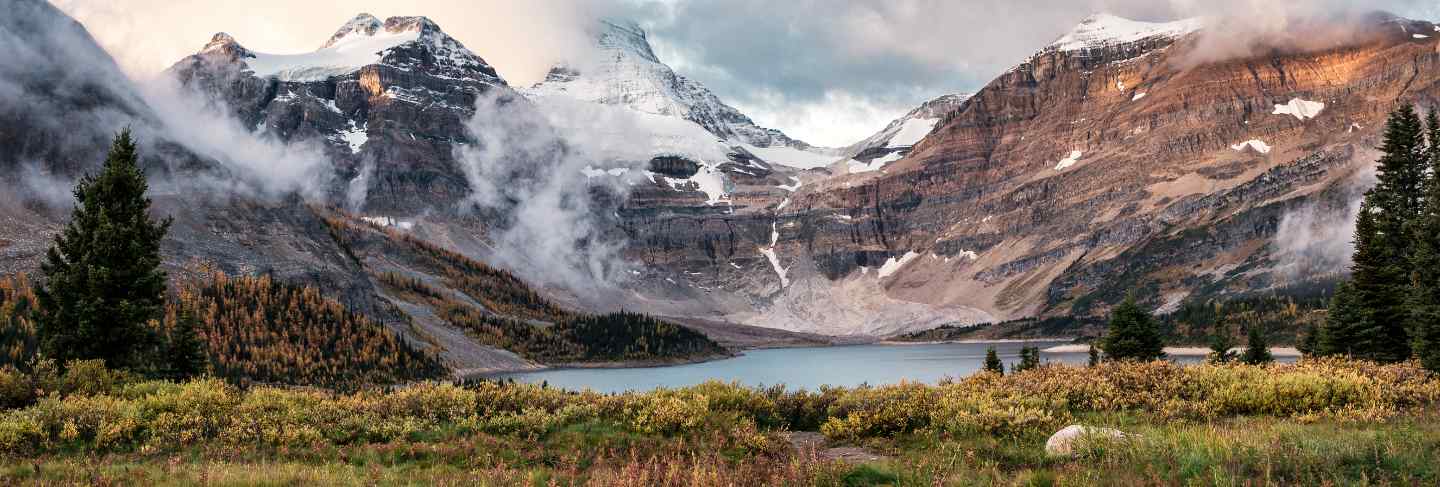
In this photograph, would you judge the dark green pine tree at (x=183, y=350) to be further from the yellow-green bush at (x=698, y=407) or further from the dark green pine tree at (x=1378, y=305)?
the dark green pine tree at (x=1378, y=305)

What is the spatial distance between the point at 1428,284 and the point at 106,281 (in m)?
45.1

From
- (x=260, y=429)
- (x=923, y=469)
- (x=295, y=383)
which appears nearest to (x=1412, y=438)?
(x=923, y=469)

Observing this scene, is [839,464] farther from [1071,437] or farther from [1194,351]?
[1194,351]

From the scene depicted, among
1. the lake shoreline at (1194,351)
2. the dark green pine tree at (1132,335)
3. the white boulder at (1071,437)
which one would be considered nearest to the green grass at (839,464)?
the white boulder at (1071,437)

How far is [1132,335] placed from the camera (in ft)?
181

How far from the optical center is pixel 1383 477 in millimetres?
10312

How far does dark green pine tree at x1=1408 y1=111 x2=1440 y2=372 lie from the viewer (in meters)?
24.3

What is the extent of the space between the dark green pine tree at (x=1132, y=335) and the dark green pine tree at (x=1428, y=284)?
1870 cm

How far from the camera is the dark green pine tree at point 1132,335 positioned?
5409cm

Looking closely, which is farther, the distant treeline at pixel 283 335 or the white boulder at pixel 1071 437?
the distant treeline at pixel 283 335

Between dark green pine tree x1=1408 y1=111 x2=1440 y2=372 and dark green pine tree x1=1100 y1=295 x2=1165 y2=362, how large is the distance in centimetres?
1870

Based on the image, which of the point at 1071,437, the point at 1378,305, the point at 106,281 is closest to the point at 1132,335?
the point at 1378,305

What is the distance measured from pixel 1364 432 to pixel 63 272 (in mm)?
32790

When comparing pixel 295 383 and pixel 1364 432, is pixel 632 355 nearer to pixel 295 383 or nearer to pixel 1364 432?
pixel 295 383
